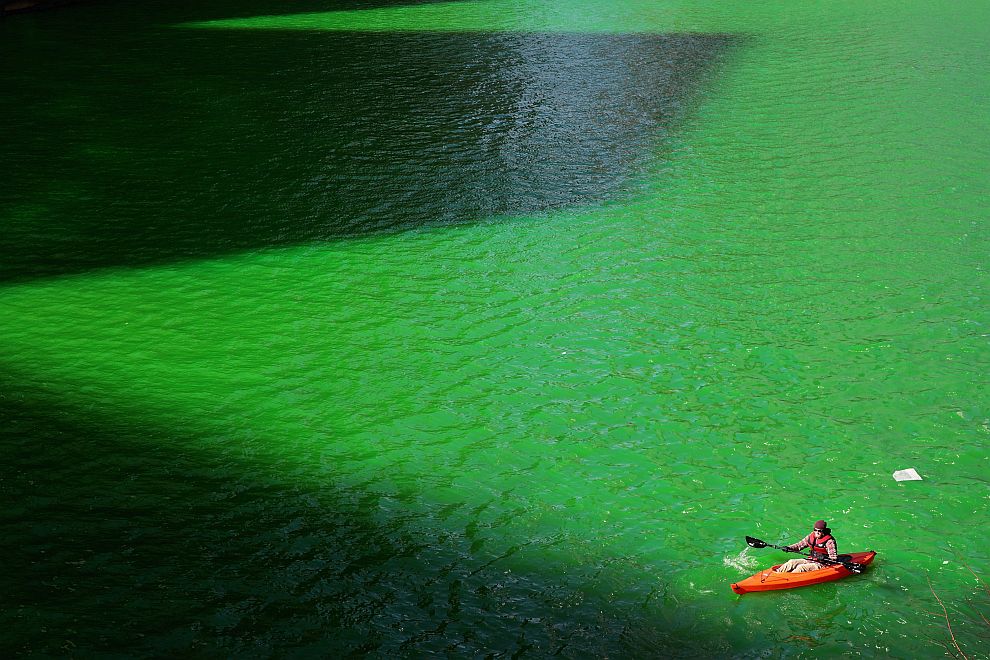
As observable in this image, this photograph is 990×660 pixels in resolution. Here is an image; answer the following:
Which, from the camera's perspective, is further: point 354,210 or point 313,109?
point 313,109

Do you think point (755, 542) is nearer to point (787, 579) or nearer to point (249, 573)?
point (787, 579)

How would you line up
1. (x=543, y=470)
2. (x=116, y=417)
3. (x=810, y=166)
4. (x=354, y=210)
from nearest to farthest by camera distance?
(x=543, y=470), (x=116, y=417), (x=354, y=210), (x=810, y=166)

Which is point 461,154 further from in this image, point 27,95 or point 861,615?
point 861,615

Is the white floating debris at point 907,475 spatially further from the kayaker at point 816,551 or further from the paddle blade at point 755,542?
the paddle blade at point 755,542

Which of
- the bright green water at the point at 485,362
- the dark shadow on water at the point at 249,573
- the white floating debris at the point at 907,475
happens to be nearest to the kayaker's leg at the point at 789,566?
the bright green water at the point at 485,362

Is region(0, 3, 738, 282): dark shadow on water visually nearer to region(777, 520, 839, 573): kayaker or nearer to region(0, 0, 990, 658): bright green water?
region(0, 0, 990, 658): bright green water

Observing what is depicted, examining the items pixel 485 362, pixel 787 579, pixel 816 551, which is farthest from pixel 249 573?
pixel 816 551

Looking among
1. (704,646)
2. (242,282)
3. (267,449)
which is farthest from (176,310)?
(704,646)
